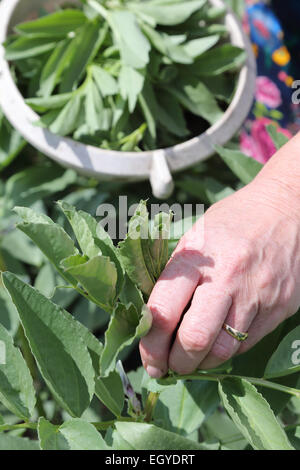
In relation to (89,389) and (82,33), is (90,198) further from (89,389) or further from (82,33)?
(89,389)

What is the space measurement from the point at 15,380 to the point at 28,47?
0.45m

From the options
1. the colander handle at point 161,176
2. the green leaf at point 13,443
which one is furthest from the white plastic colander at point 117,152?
the green leaf at point 13,443

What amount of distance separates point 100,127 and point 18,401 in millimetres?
375

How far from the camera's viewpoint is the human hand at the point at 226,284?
36cm

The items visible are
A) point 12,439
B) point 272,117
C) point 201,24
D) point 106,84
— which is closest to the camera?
point 12,439

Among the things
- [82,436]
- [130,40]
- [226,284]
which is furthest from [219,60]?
[82,436]

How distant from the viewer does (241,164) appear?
52 centimetres

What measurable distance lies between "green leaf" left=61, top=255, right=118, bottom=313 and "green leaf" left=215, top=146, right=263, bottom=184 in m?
0.23

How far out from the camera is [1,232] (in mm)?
672

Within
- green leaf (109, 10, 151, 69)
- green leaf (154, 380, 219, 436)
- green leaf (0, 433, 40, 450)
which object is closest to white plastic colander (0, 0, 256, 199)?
green leaf (109, 10, 151, 69)

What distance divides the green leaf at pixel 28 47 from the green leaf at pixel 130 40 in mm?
88

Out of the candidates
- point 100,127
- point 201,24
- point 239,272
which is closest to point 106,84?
point 100,127

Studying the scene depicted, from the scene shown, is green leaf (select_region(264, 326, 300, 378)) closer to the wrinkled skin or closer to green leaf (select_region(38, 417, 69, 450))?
the wrinkled skin

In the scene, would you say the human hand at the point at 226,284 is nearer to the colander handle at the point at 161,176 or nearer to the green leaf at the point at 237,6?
the colander handle at the point at 161,176
